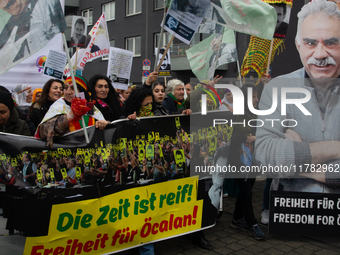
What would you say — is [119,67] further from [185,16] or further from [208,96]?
[185,16]

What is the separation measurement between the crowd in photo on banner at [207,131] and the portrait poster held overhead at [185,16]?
2 cm

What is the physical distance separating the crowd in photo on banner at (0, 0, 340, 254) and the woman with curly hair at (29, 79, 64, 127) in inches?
0.6

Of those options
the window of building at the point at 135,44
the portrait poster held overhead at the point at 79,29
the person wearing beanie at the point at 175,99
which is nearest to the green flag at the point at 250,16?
the person wearing beanie at the point at 175,99

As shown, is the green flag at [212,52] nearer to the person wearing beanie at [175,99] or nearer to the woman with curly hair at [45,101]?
the person wearing beanie at [175,99]

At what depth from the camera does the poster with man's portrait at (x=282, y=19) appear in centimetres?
397

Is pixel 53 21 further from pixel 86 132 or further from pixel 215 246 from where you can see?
pixel 215 246

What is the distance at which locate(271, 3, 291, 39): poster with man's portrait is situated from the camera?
3965 mm

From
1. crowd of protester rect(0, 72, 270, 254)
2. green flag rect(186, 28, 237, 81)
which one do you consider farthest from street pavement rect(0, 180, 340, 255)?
green flag rect(186, 28, 237, 81)

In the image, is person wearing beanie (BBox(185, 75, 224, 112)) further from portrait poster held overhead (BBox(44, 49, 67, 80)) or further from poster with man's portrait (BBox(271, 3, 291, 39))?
portrait poster held overhead (BBox(44, 49, 67, 80))

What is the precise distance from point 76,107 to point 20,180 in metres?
0.80

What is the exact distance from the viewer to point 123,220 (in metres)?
3.48

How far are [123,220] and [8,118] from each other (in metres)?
1.58

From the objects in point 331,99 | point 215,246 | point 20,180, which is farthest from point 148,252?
point 331,99

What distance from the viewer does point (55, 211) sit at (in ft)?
10.1
